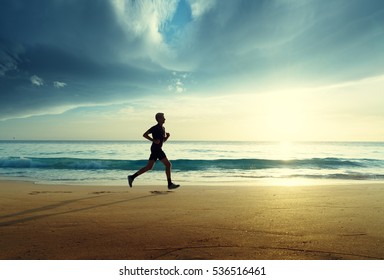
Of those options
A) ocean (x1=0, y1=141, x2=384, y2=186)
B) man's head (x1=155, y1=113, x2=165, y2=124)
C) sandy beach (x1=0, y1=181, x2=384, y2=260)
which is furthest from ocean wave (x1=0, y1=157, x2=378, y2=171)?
sandy beach (x1=0, y1=181, x2=384, y2=260)

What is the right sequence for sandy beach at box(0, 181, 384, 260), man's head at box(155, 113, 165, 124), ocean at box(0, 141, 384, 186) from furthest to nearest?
1. ocean at box(0, 141, 384, 186)
2. man's head at box(155, 113, 165, 124)
3. sandy beach at box(0, 181, 384, 260)

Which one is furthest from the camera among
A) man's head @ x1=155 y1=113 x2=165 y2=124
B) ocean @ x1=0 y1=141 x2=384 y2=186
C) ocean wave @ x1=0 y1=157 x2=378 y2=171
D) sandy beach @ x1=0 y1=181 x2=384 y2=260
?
ocean wave @ x1=0 y1=157 x2=378 y2=171

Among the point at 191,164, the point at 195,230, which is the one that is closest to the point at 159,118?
the point at 195,230

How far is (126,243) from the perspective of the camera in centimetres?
326

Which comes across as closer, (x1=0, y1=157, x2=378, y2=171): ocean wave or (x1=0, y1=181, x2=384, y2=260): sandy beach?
(x1=0, y1=181, x2=384, y2=260): sandy beach

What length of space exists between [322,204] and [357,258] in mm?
2722

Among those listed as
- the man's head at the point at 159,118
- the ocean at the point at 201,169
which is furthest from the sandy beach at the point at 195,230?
the ocean at the point at 201,169

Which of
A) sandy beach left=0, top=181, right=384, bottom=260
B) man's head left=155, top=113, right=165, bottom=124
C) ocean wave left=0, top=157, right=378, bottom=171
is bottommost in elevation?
sandy beach left=0, top=181, right=384, bottom=260

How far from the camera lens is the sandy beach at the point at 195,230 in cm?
301

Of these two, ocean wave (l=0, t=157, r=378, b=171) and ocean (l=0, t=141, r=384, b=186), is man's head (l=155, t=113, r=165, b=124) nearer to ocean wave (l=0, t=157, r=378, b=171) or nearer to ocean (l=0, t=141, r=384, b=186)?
ocean (l=0, t=141, r=384, b=186)

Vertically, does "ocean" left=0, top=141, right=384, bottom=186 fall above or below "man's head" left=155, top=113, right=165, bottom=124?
below

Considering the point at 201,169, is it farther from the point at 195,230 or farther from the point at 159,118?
the point at 195,230

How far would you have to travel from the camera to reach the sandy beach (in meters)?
3.01
